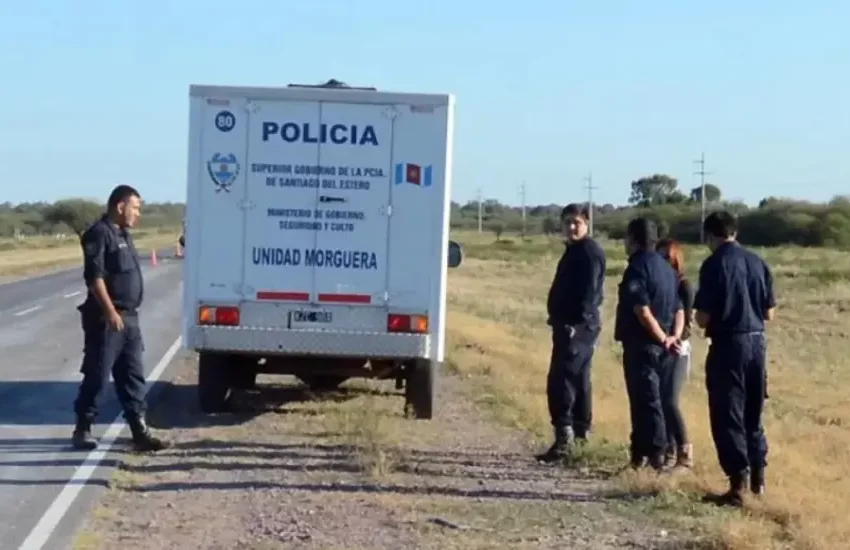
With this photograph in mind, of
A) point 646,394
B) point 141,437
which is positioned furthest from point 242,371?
point 646,394

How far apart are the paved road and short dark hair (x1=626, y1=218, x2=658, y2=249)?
13.0ft

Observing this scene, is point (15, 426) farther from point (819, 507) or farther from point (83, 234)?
point (819, 507)

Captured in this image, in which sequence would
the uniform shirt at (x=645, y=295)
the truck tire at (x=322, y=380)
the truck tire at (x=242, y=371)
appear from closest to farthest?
the uniform shirt at (x=645, y=295) → the truck tire at (x=322, y=380) → the truck tire at (x=242, y=371)

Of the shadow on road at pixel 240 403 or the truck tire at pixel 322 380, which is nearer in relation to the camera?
the shadow on road at pixel 240 403

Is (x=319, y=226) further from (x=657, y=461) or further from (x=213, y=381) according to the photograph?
(x=657, y=461)

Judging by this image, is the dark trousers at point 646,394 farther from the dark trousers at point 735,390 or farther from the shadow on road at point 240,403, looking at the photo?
the shadow on road at point 240,403

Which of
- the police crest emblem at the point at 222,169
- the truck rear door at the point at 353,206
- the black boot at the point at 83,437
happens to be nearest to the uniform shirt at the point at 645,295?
the truck rear door at the point at 353,206

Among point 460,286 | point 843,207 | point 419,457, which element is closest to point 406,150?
point 419,457

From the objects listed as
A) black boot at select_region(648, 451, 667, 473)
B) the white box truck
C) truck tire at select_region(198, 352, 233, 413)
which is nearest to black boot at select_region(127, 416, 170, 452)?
the white box truck

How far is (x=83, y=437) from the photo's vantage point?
1107cm

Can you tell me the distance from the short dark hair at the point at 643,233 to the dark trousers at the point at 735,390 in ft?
3.37

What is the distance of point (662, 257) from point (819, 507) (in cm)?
197

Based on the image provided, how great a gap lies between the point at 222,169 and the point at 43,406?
11.2ft

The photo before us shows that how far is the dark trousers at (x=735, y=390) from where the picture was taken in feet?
28.9
